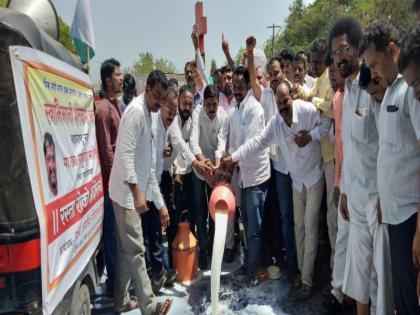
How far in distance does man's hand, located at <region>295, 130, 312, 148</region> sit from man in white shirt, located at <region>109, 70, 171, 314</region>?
1.21m

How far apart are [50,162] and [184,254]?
7.58ft

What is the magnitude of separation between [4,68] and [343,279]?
8.58ft

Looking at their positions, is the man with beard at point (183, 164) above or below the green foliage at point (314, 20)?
below

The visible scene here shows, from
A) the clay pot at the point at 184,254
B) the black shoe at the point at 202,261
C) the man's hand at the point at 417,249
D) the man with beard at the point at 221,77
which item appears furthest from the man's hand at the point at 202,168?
the man's hand at the point at 417,249

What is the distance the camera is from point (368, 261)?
8.86ft

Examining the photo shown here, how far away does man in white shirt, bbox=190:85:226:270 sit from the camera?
14.0ft

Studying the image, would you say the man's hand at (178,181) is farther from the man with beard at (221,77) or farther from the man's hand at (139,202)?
the man with beard at (221,77)

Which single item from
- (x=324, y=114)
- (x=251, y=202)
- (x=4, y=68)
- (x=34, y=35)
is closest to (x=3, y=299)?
(x=4, y=68)

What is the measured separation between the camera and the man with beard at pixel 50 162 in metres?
1.88

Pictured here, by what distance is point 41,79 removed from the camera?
1.90m

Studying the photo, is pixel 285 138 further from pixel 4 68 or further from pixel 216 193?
pixel 4 68

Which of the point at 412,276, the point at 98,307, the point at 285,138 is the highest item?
the point at 285,138

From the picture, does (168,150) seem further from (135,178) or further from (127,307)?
(127,307)

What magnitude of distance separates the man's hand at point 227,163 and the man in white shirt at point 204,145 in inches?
14.7
